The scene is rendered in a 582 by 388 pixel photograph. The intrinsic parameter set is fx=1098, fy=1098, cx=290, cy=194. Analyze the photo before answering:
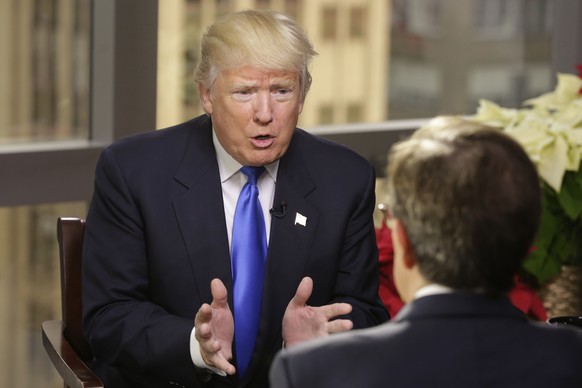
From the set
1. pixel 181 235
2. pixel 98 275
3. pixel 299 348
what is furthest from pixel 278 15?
pixel 299 348

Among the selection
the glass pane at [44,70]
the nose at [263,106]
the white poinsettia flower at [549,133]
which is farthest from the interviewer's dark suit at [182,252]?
the glass pane at [44,70]

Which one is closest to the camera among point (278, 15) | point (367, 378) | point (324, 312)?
point (367, 378)

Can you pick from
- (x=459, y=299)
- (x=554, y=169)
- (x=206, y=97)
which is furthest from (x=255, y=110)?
(x=554, y=169)

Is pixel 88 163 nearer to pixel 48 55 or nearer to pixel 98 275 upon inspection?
pixel 48 55

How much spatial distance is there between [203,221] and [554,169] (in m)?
1.30

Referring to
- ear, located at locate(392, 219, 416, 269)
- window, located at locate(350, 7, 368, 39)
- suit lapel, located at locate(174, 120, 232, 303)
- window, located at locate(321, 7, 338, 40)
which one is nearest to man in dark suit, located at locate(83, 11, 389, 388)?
suit lapel, located at locate(174, 120, 232, 303)

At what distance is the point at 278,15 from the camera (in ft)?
8.63

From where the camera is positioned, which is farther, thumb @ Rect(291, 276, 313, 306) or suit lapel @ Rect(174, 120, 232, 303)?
suit lapel @ Rect(174, 120, 232, 303)

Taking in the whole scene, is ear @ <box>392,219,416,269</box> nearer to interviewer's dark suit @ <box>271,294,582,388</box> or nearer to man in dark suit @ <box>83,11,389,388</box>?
interviewer's dark suit @ <box>271,294,582,388</box>

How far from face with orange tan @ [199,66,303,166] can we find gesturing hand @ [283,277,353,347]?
0.37 meters

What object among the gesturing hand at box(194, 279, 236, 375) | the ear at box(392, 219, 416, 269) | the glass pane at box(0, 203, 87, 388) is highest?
the ear at box(392, 219, 416, 269)

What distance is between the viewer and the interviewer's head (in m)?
1.52

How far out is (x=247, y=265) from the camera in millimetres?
2660

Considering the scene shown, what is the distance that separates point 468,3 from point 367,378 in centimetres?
344
